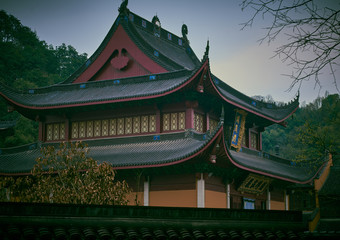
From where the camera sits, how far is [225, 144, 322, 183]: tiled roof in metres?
22.8

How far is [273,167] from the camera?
25.8 metres

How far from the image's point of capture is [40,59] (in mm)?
57812

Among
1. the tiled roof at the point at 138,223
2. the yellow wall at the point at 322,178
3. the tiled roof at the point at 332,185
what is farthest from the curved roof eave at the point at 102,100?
the tiled roof at the point at 332,185

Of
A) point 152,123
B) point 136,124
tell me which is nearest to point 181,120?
point 152,123

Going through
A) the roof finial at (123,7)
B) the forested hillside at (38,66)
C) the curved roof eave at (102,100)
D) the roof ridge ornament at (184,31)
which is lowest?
the curved roof eave at (102,100)

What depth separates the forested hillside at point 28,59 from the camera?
2066 inches

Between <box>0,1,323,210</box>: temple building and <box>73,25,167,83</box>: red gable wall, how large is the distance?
0.16 ft

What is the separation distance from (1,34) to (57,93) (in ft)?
125

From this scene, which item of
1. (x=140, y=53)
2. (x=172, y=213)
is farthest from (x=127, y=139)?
(x=172, y=213)

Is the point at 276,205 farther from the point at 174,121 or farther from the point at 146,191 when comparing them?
the point at 146,191

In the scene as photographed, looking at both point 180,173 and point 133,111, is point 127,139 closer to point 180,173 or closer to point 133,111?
point 133,111

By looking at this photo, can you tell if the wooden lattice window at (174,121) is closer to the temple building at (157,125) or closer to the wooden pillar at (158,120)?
the temple building at (157,125)

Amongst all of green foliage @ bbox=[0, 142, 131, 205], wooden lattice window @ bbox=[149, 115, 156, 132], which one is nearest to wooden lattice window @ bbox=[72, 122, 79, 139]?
wooden lattice window @ bbox=[149, 115, 156, 132]

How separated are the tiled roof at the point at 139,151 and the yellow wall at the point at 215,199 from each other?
2.22m
